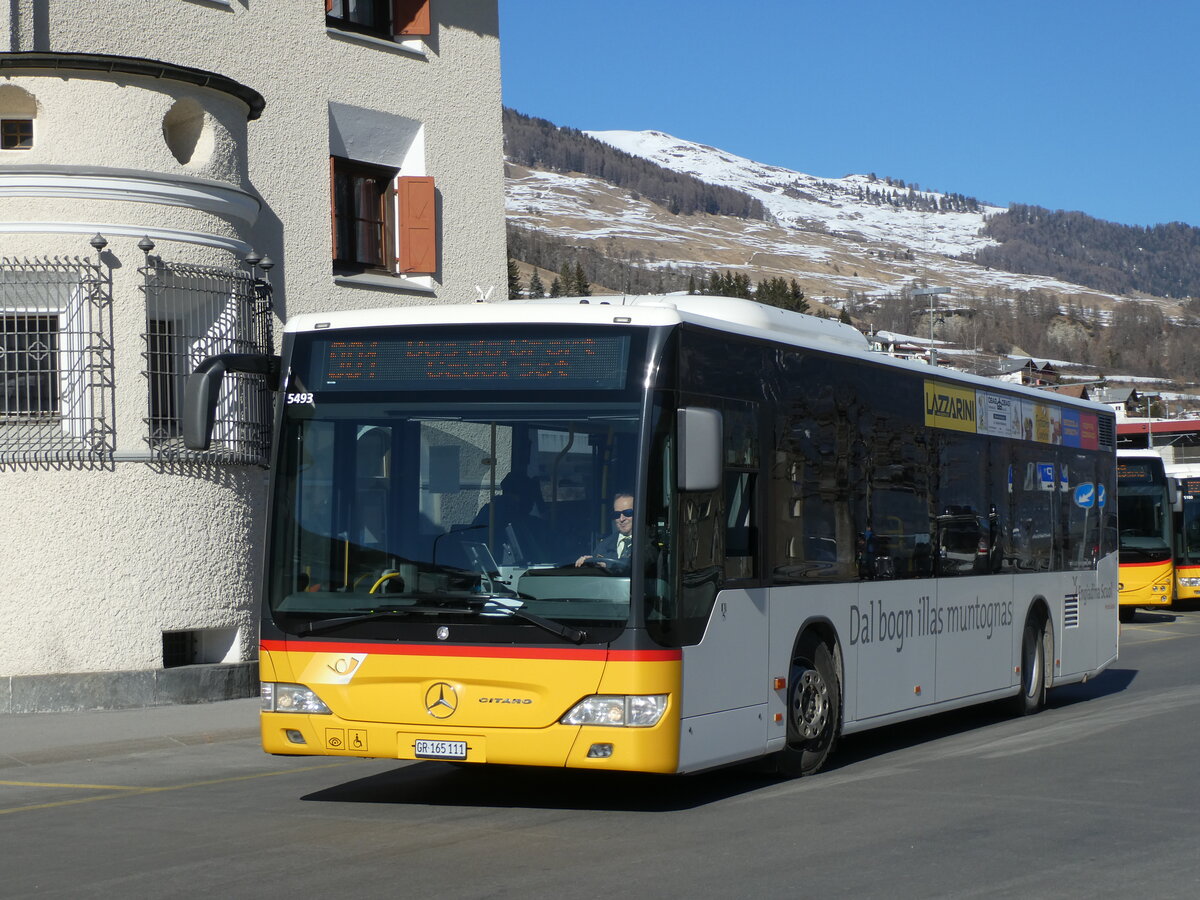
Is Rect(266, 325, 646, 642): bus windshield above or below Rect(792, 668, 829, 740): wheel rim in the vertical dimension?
above

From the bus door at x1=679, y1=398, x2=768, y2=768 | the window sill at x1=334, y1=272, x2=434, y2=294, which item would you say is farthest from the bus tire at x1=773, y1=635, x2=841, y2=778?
the window sill at x1=334, y1=272, x2=434, y2=294

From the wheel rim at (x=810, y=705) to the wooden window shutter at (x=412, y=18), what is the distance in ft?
41.3

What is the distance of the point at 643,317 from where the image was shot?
8852 millimetres

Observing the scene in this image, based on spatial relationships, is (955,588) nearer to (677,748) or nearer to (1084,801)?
(1084,801)

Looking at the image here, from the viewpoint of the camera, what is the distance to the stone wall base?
14.5 metres

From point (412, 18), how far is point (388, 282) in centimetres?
345

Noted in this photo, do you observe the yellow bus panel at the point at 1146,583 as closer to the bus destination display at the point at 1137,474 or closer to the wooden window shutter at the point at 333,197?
the bus destination display at the point at 1137,474

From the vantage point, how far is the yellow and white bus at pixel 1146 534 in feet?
103

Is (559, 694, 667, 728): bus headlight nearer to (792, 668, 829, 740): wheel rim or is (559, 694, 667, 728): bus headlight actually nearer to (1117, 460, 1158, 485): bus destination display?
(792, 668, 829, 740): wheel rim

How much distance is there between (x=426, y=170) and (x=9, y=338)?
711 centimetres

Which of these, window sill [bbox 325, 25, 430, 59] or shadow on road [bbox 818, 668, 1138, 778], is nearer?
shadow on road [bbox 818, 668, 1138, 778]

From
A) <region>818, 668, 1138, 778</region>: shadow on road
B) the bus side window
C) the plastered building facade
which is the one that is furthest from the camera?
the plastered building facade

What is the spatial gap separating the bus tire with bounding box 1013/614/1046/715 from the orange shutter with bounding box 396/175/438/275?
29.9 feet

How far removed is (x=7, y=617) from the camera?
14.8m
